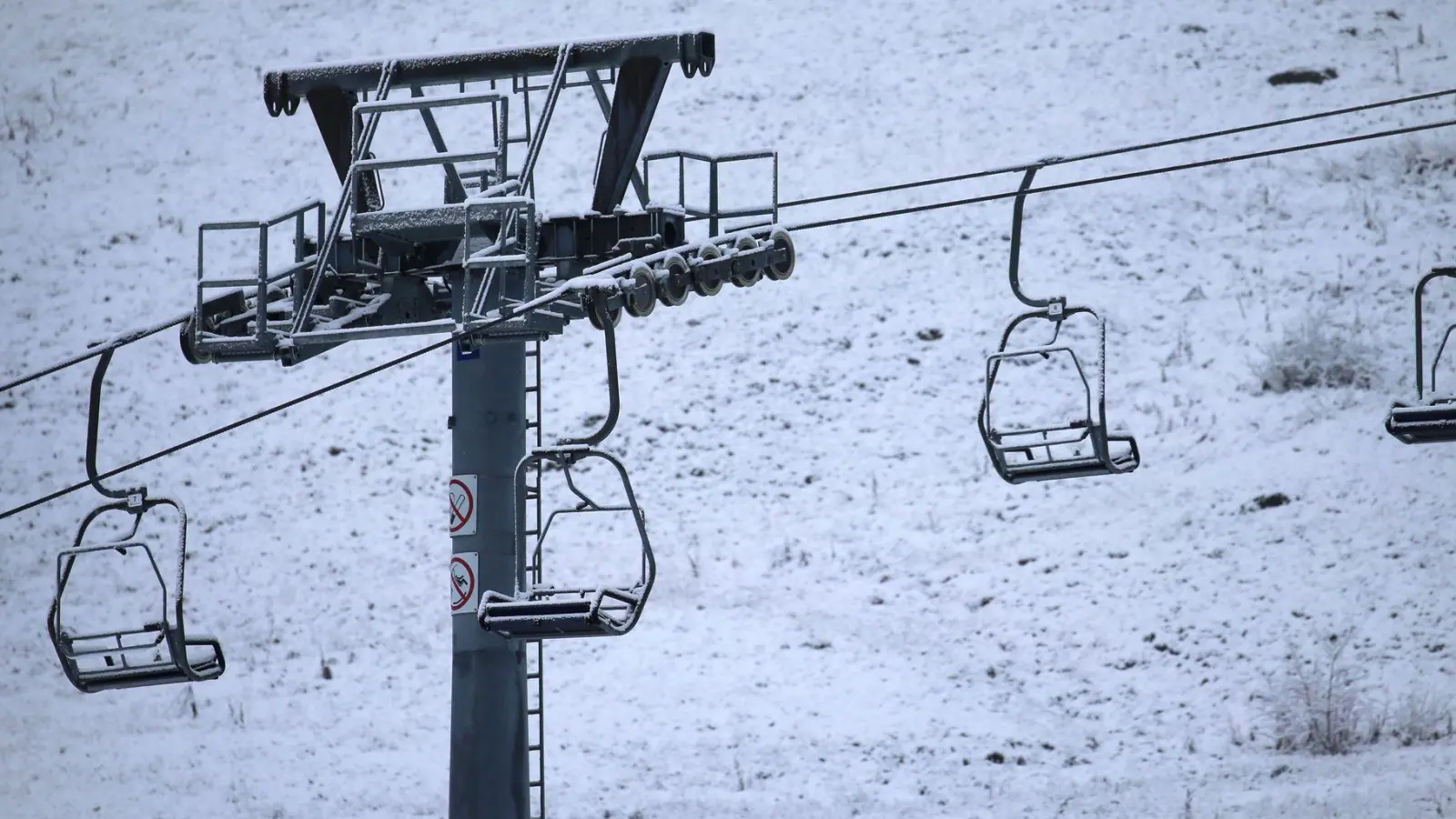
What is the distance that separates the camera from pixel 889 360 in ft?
84.6

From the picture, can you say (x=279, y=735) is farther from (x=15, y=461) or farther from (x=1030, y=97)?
(x=1030, y=97)

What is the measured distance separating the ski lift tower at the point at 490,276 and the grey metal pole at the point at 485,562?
0.5 inches

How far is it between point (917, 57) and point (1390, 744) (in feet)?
52.0

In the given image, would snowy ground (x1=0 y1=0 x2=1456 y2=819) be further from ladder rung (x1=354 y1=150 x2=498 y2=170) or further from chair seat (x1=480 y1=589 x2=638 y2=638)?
ladder rung (x1=354 y1=150 x2=498 y2=170)

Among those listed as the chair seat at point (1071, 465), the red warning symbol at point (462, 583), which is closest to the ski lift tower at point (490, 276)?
the red warning symbol at point (462, 583)

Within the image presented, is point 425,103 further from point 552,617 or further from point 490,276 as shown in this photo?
point 552,617

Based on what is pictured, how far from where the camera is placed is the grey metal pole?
15070 mm

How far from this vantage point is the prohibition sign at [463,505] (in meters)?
15.1

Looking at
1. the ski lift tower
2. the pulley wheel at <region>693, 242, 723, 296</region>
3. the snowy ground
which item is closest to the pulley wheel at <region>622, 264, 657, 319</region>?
the ski lift tower

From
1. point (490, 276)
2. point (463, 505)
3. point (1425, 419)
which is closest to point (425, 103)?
point (490, 276)

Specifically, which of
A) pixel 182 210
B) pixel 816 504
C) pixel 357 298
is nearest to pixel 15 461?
pixel 182 210

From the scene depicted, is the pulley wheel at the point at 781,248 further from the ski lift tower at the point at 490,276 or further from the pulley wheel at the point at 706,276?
the pulley wheel at the point at 706,276

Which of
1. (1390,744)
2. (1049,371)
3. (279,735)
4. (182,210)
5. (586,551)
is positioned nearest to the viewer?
(1390,744)

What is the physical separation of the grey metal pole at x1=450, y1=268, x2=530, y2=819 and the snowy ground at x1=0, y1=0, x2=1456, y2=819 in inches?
162
